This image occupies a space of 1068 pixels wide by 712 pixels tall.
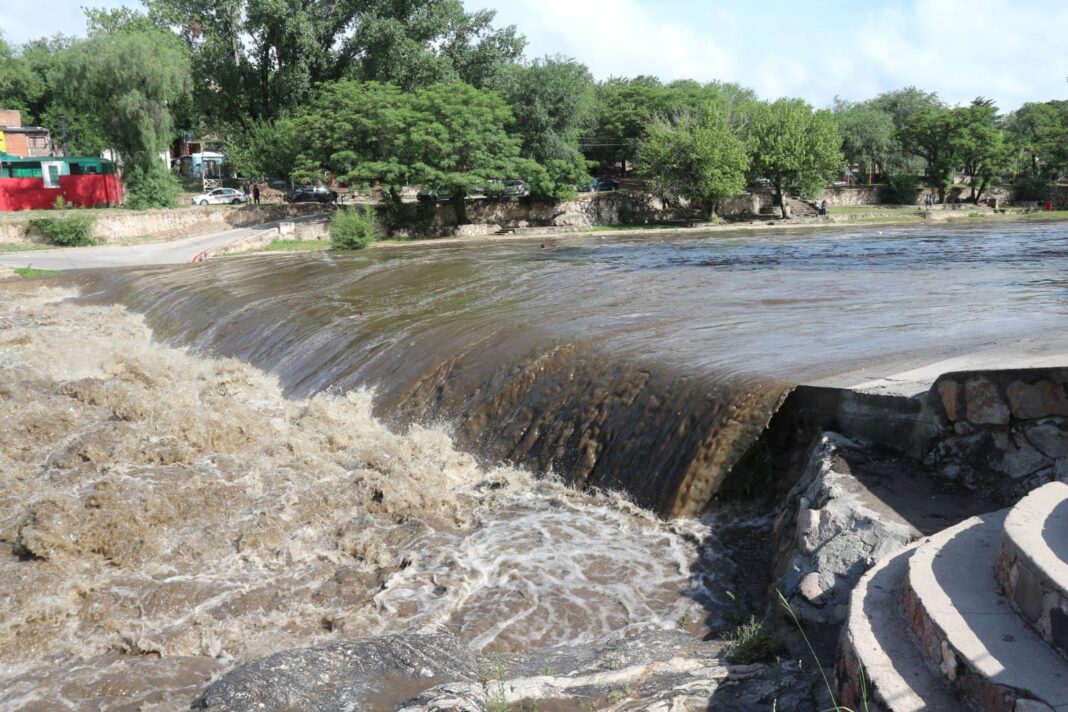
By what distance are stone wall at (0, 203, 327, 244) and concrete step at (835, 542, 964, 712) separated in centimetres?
3942

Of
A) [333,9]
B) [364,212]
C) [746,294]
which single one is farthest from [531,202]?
[746,294]

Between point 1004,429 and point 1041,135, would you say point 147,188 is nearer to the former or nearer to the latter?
point 1004,429

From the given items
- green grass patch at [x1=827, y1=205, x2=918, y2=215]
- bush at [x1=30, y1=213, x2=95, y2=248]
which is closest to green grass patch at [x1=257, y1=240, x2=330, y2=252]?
bush at [x1=30, y1=213, x2=95, y2=248]

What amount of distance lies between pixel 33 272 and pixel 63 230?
27.8 feet

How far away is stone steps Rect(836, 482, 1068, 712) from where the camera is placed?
12.3ft

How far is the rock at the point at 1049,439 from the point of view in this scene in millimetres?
6105

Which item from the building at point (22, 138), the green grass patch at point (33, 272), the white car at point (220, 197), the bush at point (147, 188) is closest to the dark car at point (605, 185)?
the white car at point (220, 197)

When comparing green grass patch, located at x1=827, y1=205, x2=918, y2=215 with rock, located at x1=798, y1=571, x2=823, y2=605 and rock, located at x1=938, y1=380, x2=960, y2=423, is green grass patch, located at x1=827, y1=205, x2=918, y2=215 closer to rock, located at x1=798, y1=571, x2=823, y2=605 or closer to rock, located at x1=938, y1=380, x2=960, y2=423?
rock, located at x1=938, y1=380, x2=960, y2=423

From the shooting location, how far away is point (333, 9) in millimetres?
53031

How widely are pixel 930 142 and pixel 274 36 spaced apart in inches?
1887

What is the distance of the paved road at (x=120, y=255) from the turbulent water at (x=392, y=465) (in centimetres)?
1608

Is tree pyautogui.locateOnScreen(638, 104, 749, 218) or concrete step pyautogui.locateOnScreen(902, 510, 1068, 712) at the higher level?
tree pyautogui.locateOnScreen(638, 104, 749, 218)

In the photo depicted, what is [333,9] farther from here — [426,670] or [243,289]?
[426,670]

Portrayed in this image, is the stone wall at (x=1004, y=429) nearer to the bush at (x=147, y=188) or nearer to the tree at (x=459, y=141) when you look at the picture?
the tree at (x=459, y=141)
